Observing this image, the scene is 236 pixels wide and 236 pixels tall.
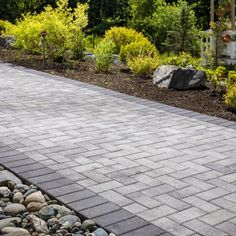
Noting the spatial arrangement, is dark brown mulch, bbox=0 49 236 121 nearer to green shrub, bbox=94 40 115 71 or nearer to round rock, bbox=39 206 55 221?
green shrub, bbox=94 40 115 71

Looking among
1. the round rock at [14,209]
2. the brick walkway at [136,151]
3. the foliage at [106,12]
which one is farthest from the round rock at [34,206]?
the foliage at [106,12]

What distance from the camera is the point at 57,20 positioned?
12.8 metres

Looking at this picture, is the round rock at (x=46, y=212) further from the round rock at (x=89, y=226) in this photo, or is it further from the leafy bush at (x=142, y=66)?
the leafy bush at (x=142, y=66)

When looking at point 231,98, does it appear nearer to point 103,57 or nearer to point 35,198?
point 103,57

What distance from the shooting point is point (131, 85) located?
9781mm

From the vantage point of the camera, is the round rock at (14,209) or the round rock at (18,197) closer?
the round rock at (14,209)

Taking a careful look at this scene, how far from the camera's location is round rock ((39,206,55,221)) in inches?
150

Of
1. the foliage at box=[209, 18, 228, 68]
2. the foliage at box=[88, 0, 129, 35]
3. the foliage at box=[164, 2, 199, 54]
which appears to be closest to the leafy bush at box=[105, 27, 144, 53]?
the foliage at box=[164, 2, 199, 54]

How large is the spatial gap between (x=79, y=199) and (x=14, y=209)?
22.5 inches

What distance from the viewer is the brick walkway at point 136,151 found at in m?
3.96

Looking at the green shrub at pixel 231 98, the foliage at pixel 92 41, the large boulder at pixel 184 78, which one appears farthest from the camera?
the foliage at pixel 92 41

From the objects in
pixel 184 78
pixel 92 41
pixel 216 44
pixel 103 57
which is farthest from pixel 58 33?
pixel 92 41

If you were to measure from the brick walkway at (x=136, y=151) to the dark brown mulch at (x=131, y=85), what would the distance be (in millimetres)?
424

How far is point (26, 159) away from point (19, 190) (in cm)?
85
